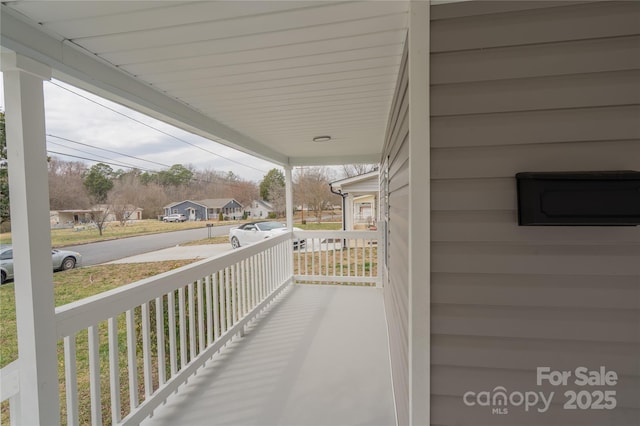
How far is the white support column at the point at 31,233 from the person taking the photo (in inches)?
48.0

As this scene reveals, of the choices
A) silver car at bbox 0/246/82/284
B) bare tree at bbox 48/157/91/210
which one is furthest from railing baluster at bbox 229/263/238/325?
bare tree at bbox 48/157/91/210

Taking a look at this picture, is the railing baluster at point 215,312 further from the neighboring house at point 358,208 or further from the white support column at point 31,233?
the neighboring house at point 358,208

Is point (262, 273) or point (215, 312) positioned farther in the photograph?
point (262, 273)

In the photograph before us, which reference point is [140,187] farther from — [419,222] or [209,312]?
[419,222]

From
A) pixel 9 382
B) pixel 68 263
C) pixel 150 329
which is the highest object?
pixel 68 263

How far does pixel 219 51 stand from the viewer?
4.96 feet

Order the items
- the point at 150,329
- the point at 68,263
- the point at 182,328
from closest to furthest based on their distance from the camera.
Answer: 1. the point at 68,263
2. the point at 182,328
3. the point at 150,329

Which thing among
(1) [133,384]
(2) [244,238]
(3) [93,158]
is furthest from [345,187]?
(1) [133,384]

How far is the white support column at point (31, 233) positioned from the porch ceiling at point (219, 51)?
164 mm

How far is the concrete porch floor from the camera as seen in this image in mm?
2053

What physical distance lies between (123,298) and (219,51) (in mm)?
1587

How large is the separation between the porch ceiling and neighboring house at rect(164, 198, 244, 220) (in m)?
1.08

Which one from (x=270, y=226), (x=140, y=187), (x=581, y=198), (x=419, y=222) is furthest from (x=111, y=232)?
(x=270, y=226)

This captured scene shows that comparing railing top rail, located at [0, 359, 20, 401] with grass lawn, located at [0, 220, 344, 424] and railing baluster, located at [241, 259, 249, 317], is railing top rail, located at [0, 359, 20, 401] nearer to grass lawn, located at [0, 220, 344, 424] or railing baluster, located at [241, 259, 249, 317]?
grass lawn, located at [0, 220, 344, 424]
